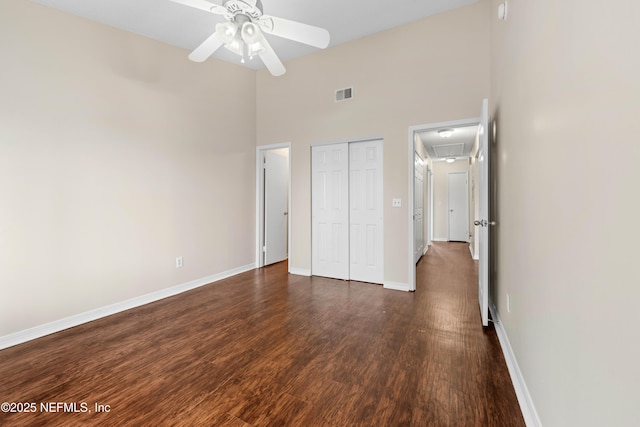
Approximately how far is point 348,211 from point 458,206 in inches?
221

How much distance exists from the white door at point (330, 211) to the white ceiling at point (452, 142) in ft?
4.70

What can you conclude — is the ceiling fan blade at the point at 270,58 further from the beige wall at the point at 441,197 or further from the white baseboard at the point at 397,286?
the beige wall at the point at 441,197

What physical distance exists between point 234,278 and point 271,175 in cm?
195

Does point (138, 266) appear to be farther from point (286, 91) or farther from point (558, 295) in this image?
point (558, 295)

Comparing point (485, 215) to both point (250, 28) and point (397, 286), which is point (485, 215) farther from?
point (250, 28)

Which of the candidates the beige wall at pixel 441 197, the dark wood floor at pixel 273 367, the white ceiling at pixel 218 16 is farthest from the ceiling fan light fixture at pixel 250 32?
the beige wall at pixel 441 197

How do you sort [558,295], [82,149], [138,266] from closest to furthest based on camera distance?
[558,295]
[82,149]
[138,266]

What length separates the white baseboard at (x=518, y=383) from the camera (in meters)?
1.42

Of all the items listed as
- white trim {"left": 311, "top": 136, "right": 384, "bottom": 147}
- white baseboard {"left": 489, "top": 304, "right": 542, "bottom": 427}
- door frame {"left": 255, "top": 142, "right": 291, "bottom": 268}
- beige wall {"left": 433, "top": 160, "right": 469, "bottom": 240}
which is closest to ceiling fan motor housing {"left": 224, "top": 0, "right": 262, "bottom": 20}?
white trim {"left": 311, "top": 136, "right": 384, "bottom": 147}

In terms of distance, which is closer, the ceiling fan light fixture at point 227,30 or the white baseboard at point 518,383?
the white baseboard at point 518,383

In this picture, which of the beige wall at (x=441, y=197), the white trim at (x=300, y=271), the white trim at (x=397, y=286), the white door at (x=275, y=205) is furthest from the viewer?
the beige wall at (x=441, y=197)

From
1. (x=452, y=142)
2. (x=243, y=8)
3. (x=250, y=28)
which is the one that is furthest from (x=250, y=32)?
(x=452, y=142)

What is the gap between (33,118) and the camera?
2537mm

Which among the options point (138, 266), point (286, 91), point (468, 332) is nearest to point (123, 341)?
point (138, 266)
